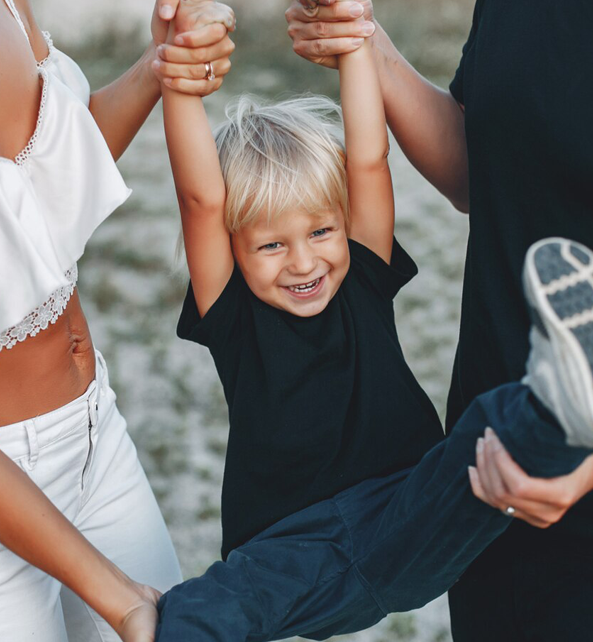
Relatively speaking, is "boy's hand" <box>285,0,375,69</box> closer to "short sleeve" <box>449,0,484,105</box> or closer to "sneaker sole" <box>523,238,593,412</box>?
"short sleeve" <box>449,0,484,105</box>

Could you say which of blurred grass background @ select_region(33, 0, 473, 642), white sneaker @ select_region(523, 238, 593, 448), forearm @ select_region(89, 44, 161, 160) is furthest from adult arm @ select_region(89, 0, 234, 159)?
blurred grass background @ select_region(33, 0, 473, 642)

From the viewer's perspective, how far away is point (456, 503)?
1480mm

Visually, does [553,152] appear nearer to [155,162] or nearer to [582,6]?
[582,6]

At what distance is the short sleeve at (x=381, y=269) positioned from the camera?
1912 mm

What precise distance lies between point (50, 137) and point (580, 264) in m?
0.91

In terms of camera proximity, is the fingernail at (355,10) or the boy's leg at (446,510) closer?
the boy's leg at (446,510)

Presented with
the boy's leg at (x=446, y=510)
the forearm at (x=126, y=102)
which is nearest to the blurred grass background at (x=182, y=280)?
the boy's leg at (x=446, y=510)

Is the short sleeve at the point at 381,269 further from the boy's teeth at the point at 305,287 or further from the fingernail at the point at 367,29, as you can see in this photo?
the fingernail at the point at 367,29

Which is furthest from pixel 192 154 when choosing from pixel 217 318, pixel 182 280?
pixel 182 280

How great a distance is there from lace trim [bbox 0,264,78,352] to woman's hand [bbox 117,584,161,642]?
458 mm

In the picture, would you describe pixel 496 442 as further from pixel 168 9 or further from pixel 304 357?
pixel 168 9

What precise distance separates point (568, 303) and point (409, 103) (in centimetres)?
78

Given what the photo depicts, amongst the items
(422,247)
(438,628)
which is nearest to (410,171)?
(422,247)

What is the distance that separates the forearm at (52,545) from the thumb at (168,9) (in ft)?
2.45
